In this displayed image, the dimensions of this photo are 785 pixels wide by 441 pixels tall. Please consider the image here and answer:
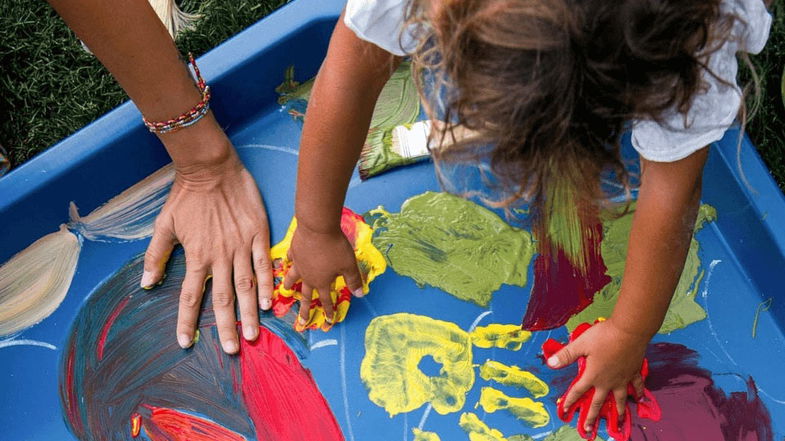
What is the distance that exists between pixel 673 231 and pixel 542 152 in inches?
9.8

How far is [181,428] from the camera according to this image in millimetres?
1050

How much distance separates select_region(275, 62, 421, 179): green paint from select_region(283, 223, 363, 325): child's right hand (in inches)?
7.4

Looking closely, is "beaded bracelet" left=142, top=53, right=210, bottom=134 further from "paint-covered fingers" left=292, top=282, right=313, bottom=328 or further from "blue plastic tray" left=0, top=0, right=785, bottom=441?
"paint-covered fingers" left=292, top=282, right=313, bottom=328

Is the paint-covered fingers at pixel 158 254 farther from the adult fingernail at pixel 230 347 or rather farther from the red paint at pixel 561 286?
the red paint at pixel 561 286

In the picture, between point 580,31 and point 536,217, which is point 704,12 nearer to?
point 580,31

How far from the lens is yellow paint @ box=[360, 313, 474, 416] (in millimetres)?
1056

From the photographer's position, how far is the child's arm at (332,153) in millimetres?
887

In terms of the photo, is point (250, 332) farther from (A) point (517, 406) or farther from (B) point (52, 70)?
(B) point (52, 70)

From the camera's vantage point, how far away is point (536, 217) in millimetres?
1146

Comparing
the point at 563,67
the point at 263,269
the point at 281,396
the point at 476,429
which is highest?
the point at 563,67

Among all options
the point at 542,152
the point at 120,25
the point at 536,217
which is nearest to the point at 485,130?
the point at 542,152

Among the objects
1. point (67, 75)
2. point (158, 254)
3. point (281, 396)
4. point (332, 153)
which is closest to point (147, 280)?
point (158, 254)

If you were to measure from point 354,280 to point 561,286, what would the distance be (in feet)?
0.95

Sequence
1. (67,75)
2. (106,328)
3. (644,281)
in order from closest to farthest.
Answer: (644,281)
(106,328)
(67,75)
